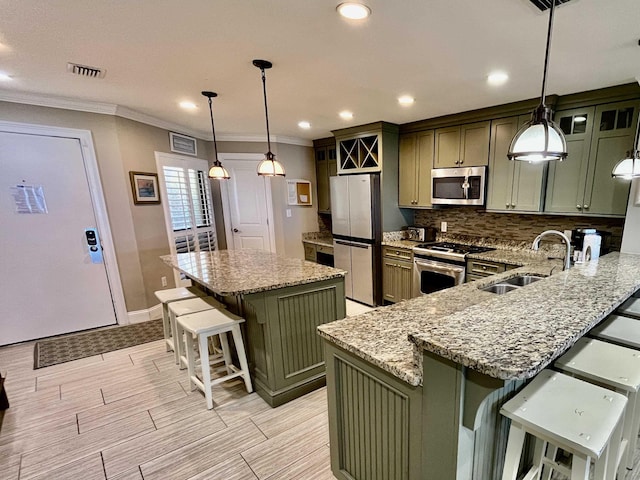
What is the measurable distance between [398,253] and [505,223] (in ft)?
4.17

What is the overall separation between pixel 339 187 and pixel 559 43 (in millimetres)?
2731

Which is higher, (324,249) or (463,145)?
(463,145)

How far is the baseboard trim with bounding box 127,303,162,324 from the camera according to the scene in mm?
3594

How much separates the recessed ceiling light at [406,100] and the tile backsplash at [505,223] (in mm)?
1507

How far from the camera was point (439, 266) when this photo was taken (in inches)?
132

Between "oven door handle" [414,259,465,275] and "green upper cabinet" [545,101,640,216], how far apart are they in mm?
1069

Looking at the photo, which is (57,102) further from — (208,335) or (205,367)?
(205,367)

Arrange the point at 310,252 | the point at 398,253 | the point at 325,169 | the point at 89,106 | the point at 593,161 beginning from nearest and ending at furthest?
1. the point at 593,161
2. the point at 89,106
3. the point at 398,253
4. the point at 325,169
5. the point at 310,252

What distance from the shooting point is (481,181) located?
3.29 metres

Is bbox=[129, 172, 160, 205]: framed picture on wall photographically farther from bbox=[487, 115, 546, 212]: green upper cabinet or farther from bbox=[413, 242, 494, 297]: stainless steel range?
bbox=[487, 115, 546, 212]: green upper cabinet

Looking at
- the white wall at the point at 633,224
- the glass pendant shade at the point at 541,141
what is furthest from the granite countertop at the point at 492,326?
the white wall at the point at 633,224

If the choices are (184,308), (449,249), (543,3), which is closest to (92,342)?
(184,308)

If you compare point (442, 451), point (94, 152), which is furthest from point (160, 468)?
point (94, 152)

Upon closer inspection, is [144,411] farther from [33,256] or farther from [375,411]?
[33,256]
